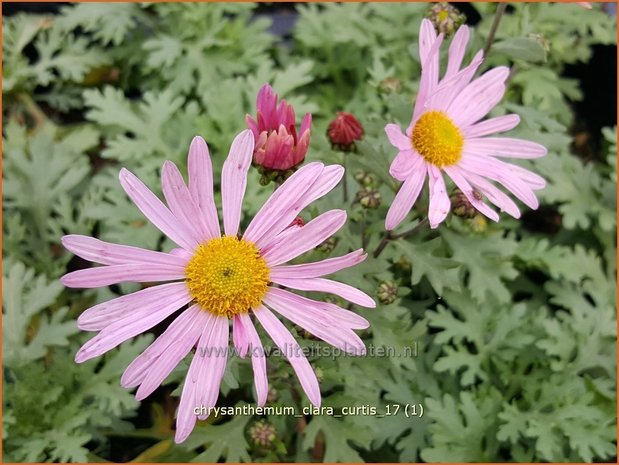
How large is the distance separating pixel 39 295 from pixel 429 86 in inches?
50.5

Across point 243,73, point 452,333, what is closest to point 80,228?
point 243,73

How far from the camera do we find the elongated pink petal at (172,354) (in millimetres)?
1141

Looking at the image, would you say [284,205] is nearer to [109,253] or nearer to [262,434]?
[109,253]

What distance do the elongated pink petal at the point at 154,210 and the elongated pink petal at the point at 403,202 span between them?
1.33 ft

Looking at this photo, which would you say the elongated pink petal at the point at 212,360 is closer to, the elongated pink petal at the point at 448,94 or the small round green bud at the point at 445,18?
the elongated pink petal at the point at 448,94

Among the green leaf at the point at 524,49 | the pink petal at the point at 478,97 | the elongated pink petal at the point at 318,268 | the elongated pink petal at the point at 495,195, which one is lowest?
the elongated pink petal at the point at 318,268

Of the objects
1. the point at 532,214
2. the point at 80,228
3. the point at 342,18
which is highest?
the point at 342,18

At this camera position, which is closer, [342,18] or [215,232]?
[215,232]

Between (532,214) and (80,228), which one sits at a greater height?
(532,214)

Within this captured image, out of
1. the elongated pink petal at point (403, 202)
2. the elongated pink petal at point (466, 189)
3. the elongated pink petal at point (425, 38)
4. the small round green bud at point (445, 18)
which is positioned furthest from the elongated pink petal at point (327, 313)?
the small round green bud at point (445, 18)

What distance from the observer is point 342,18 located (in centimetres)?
249

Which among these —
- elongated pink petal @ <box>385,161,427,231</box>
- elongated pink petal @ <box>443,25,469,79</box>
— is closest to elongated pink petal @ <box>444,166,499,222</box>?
elongated pink petal @ <box>385,161,427,231</box>

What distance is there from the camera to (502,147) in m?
1.53

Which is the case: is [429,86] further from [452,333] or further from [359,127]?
[452,333]
